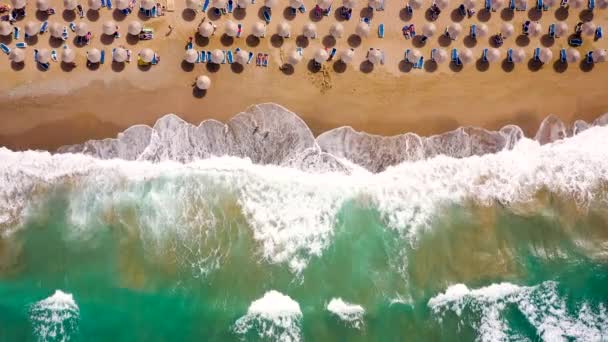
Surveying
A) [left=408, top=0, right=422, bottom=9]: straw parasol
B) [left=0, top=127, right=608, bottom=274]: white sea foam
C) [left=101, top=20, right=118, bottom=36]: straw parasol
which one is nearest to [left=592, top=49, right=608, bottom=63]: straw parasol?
[left=0, top=127, right=608, bottom=274]: white sea foam

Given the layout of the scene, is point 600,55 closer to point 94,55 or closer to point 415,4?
point 415,4

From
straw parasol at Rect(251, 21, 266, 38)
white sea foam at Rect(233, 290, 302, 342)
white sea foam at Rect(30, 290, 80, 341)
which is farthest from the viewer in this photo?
straw parasol at Rect(251, 21, 266, 38)

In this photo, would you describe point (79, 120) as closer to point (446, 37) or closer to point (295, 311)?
point (295, 311)

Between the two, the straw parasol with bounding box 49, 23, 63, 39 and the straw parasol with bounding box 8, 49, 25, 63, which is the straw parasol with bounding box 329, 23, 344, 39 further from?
the straw parasol with bounding box 8, 49, 25, 63

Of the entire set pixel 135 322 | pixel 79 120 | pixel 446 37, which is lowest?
pixel 135 322

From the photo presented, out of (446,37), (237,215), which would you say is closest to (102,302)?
(237,215)

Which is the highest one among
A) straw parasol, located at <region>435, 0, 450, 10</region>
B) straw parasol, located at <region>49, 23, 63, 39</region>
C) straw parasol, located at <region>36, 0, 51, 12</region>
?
straw parasol, located at <region>435, 0, 450, 10</region>

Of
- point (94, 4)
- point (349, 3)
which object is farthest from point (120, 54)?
point (349, 3)
